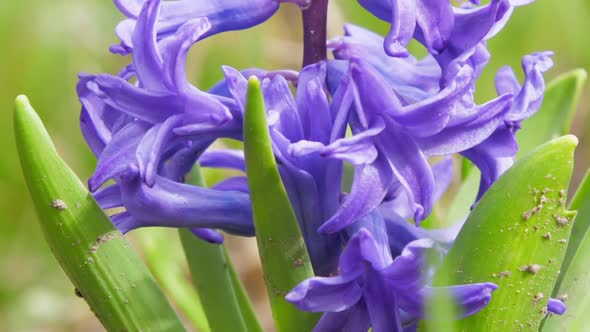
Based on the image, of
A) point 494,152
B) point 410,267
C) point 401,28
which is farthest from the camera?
point 494,152

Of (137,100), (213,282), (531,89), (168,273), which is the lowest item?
(168,273)

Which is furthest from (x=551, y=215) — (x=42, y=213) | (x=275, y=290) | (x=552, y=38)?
(x=552, y=38)

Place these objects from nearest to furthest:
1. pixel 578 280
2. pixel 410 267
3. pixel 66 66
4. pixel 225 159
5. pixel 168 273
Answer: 1. pixel 410 267
2. pixel 578 280
3. pixel 225 159
4. pixel 168 273
5. pixel 66 66

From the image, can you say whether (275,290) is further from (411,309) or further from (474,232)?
(474,232)

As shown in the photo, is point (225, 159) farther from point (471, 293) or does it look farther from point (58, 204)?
point (471, 293)

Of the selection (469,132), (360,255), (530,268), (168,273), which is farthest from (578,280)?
(168,273)

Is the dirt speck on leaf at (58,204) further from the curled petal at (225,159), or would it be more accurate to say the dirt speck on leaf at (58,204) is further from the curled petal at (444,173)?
the curled petal at (444,173)

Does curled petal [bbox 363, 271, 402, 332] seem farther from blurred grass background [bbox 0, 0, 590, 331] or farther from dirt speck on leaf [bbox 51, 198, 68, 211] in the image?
blurred grass background [bbox 0, 0, 590, 331]
